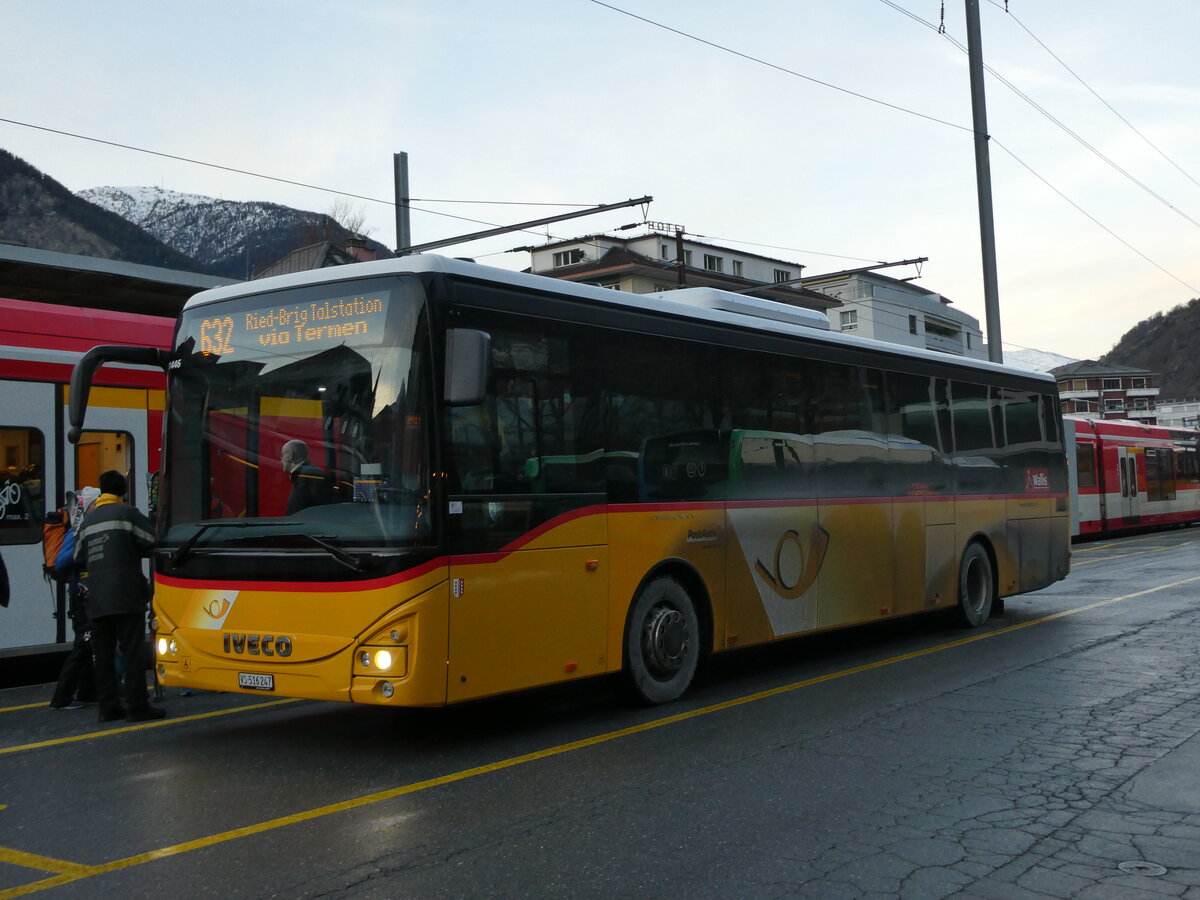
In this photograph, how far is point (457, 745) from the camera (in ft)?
25.2

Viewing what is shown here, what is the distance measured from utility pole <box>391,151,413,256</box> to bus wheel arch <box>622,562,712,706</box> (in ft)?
38.3

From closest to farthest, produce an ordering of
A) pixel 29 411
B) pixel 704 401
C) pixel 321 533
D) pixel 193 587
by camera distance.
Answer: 1. pixel 321 533
2. pixel 193 587
3. pixel 704 401
4. pixel 29 411

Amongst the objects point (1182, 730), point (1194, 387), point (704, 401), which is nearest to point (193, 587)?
point (704, 401)

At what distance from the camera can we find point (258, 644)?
23.8 ft

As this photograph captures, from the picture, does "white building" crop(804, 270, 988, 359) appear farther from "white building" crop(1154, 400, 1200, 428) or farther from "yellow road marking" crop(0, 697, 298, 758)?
"yellow road marking" crop(0, 697, 298, 758)

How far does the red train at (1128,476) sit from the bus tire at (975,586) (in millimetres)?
18343

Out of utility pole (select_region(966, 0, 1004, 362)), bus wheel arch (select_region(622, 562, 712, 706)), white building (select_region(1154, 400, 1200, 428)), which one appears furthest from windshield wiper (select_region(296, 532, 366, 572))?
white building (select_region(1154, 400, 1200, 428))

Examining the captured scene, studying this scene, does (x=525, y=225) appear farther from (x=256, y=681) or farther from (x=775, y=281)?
(x=775, y=281)

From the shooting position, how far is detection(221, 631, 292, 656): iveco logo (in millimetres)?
7145

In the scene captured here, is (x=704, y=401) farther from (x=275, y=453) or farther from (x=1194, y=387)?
(x=1194, y=387)

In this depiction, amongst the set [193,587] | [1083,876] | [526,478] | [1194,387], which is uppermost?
[1194,387]

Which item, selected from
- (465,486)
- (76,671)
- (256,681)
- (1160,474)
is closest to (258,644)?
(256,681)

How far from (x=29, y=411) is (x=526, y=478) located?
5.59 metres

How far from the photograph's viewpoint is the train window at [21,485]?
416 inches
